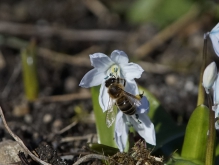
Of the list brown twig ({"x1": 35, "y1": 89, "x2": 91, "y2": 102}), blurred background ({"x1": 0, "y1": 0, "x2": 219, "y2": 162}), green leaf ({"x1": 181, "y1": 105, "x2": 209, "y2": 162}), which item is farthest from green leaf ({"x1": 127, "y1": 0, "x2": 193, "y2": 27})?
green leaf ({"x1": 181, "y1": 105, "x2": 209, "y2": 162})

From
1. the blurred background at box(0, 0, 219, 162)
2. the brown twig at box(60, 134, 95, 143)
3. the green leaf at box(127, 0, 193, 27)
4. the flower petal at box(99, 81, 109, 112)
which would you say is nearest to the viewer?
the flower petal at box(99, 81, 109, 112)

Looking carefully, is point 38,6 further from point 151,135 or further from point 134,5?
point 151,135

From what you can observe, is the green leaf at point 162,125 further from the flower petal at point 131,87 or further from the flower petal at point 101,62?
the flower petal at point 101,62

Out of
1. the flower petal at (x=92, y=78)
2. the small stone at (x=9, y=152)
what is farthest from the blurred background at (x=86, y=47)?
the flower petal at (x=92, y=78)

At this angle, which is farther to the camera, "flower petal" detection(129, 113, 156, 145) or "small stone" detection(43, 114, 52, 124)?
"small stone" detection(43, 114, 52, 124)

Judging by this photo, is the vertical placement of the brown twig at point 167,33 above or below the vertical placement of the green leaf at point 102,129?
above

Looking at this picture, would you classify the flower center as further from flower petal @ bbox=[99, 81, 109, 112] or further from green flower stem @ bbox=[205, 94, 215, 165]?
green flower stem @ bbox=[205, 94, 215, 165]

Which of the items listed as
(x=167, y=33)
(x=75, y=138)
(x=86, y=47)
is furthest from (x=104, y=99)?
(x=167, y=33)
